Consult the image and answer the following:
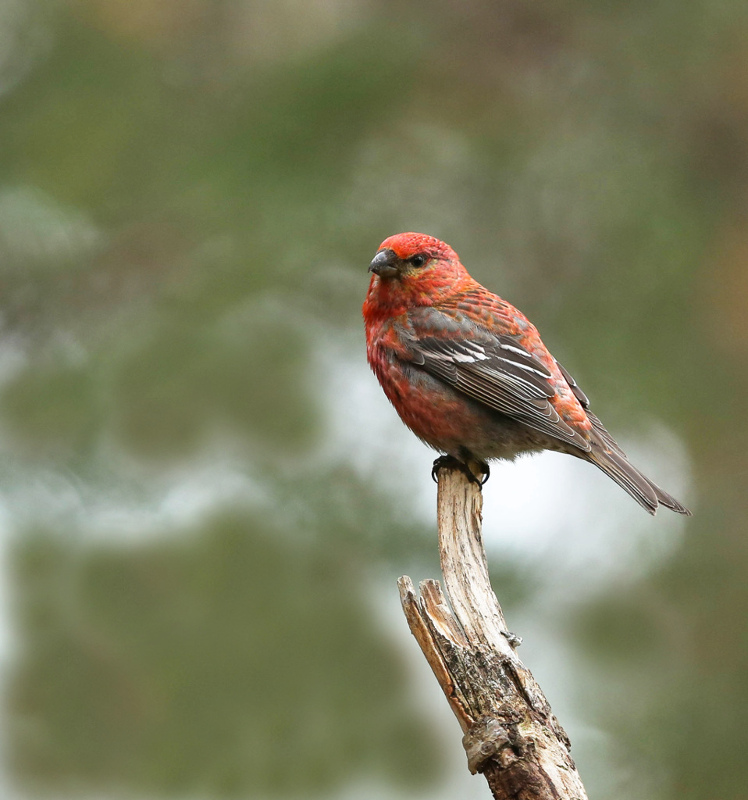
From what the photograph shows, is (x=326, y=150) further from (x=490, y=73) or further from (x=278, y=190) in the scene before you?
(x=490, y=73)

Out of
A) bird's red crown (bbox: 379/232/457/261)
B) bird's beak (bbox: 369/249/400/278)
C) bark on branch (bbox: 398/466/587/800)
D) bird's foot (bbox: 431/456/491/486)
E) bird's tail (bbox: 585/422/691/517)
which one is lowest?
bark on branch (bbox: 398/466/587/800)

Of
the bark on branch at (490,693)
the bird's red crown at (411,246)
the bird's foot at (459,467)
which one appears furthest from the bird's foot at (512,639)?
the bird's red crown at (411,246)

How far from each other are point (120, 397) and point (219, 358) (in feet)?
2.50

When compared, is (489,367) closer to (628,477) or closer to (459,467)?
(459,467)

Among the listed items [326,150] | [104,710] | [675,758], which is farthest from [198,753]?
[326,150]

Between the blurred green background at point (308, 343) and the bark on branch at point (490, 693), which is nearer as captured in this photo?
the bark on branch at point (490, 693)

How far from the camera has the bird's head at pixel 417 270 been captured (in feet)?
16.0

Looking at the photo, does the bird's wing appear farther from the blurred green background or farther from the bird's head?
the blurred green background

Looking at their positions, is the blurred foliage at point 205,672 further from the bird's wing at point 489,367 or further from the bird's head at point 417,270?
the bird's head at point 417,270

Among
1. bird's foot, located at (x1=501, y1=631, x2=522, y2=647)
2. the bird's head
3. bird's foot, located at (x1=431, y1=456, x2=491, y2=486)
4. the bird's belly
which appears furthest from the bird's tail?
bird's foot, located at (x1=501, y1=631, x2=522, y2=647)

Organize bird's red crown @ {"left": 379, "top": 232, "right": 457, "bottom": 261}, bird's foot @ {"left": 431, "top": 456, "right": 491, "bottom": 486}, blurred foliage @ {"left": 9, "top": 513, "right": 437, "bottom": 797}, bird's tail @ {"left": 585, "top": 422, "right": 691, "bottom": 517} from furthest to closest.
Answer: blurred foliage @ {"left": 9, "top": 513, "right": 437, "bottom": 797} < bird's red crown @ {"left": 379, "top": 232, "right": 457, "bottom": 261} < bird's foot @ {"left": 431, "top": 456, "right": 491, "bottom": 486} < bird's tail @ {"left": 585, "top": 422, "right": 691, "bottom": 517}

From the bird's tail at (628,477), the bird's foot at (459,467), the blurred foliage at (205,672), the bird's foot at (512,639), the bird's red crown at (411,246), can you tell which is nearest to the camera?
the bird's foot at (512,639)

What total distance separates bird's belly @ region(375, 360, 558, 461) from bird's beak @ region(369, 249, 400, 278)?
0.52 m

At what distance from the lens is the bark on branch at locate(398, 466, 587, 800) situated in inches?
117
